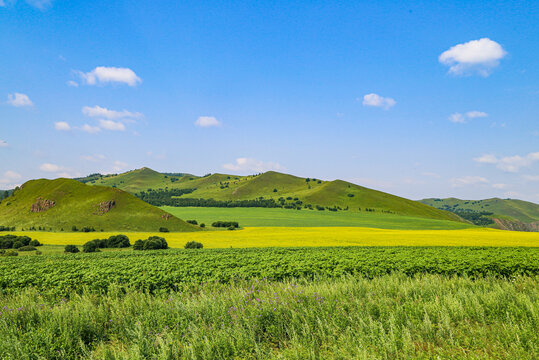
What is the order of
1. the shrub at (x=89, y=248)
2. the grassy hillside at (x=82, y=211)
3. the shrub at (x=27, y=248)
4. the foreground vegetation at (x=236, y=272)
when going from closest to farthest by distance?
the foreground vegetation at (x=236, y=272) → the shrub at (x=89, y=248) → the shrub at (x=27, y=248) → the grassy hillside at (x=82, y=211)

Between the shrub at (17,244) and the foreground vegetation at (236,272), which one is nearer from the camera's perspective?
the foreground vegetation at (236,272)

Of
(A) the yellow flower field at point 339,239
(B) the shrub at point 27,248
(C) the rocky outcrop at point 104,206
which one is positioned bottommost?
(B) the shrub at point 27,248

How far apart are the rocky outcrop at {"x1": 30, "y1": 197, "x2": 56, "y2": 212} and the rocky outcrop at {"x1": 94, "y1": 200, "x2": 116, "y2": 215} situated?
45.4ft

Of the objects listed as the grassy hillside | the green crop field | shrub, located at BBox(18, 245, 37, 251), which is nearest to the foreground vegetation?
the green crop field

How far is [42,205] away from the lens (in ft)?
→ 233

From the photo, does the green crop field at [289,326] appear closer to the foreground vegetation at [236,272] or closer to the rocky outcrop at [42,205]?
the foreground vegetation at [236,272]

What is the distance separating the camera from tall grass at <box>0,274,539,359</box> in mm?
5613

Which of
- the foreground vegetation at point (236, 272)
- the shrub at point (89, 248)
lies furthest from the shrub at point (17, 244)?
the foreground vegetation at point (236, 272)

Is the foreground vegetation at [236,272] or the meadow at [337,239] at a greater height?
the foreground vegetation at [236,272]

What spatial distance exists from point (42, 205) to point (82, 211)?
1314cm

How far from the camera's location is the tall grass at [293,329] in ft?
18.4

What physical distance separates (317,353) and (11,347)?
6776 mm

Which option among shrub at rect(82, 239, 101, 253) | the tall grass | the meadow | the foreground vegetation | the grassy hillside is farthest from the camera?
the grassy hillside

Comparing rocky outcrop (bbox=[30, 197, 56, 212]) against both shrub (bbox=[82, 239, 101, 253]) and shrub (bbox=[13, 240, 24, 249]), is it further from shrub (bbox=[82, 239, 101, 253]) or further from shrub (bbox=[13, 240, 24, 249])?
shrub (bbox=[82, 239, 101, 253])
